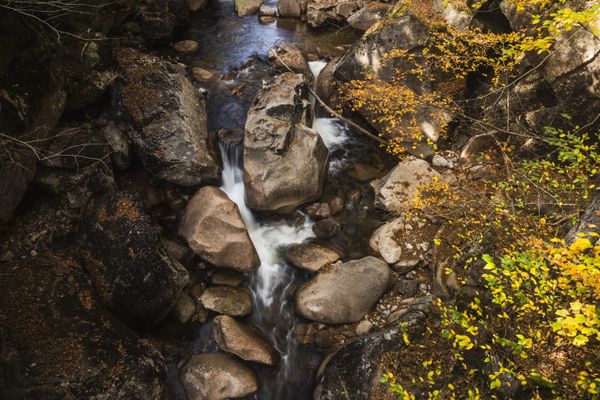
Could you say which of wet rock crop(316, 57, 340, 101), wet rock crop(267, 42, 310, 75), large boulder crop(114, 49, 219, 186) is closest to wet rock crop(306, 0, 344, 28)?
wet rock crop(267, 42, 310, 75)

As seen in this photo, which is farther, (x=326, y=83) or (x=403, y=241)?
(x=326, y=83)

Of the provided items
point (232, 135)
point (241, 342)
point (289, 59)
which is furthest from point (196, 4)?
point (241, 342)

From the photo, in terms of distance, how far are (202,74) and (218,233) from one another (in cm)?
689

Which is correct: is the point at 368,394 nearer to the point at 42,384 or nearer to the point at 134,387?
the point at 134,387

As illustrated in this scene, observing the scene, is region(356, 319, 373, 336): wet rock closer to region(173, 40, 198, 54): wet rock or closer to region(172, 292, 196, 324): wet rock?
region(172, 292, 196, 324): wet rock

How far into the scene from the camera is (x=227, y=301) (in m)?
7.13

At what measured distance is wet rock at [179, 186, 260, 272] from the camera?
24.6ft

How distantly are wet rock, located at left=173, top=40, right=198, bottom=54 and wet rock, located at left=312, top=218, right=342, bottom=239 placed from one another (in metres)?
9.11

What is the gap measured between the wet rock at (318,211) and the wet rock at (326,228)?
19cm

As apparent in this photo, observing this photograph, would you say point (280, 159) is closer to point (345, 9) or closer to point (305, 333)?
point (305, 333)

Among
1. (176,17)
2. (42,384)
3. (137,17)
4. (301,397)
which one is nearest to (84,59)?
(137,17)

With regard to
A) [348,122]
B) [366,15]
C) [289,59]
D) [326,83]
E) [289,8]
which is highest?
[289,8]

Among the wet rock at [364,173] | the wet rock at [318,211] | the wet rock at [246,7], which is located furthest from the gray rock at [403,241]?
the wet rock at [246,7]

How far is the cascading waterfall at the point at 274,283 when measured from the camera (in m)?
6.49
